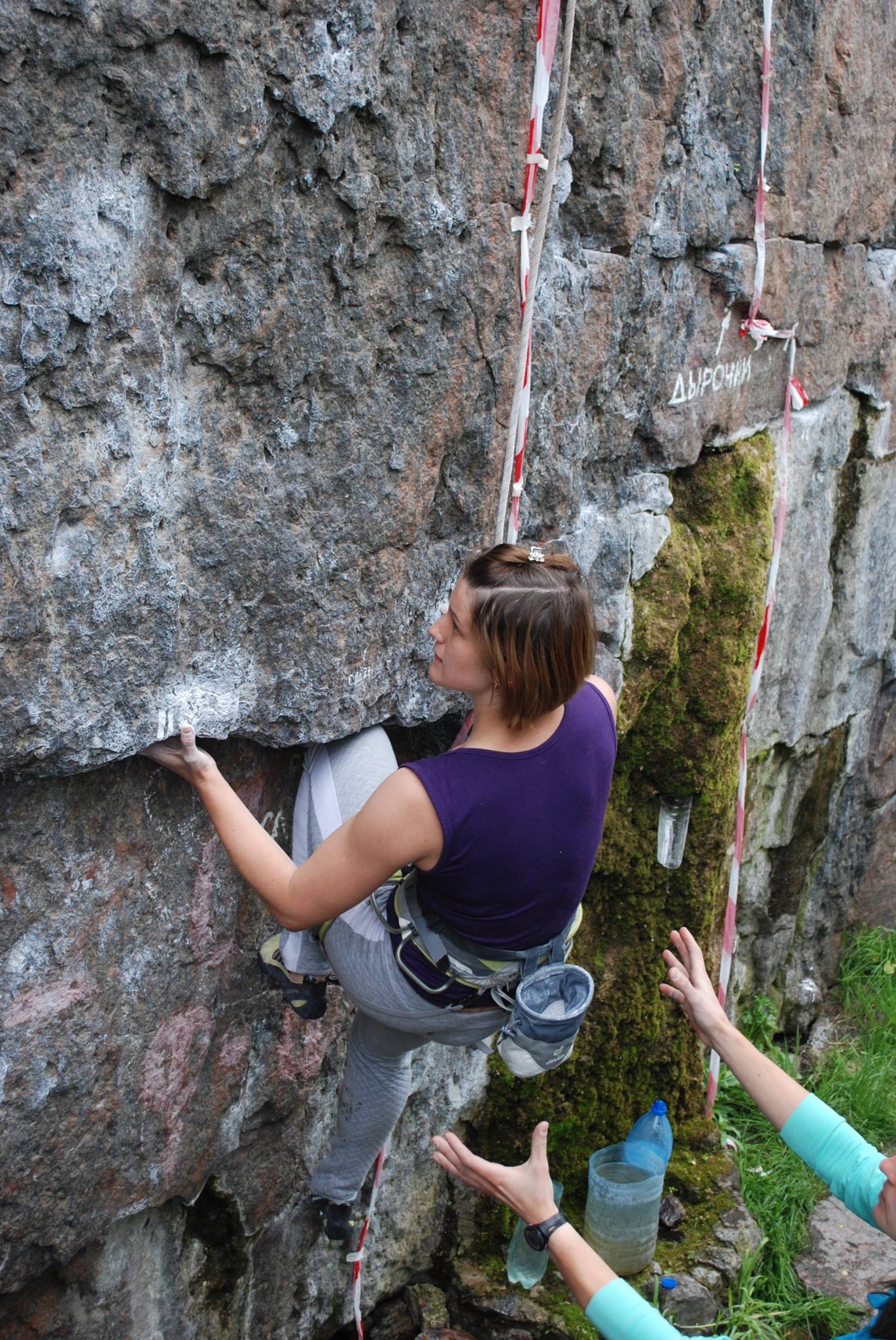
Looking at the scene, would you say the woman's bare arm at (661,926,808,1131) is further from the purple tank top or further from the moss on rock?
the moss on rock

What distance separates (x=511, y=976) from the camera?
80.9 inches

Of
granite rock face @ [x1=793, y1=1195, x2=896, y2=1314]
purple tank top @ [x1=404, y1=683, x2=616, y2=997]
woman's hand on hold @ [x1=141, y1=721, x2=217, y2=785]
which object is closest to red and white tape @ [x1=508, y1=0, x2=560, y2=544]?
purple tank top @ [x1=404, y1=683, x2=616, y2=997]

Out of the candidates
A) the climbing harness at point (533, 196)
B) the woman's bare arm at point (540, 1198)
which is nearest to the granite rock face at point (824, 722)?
the climbing harness at point (533, 196)

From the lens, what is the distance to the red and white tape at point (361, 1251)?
9.06 feet

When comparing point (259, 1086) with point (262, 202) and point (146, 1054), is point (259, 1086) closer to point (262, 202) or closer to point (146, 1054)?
point (146, 1054)

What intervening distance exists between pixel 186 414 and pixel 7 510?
34 cm

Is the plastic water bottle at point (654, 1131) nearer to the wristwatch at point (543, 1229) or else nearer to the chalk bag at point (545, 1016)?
the chalk bag at point (545, 1016)

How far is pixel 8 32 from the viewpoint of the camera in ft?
4.82

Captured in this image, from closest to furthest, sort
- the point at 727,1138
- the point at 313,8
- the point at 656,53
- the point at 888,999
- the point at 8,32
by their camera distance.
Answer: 1. the point at 8,32
2. the point at 313,8
3. the point at 656,53
4. the point at 727,1138
5. the point at 888,999

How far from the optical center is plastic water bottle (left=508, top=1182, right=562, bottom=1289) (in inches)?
124

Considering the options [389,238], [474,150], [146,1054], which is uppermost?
[474,150]

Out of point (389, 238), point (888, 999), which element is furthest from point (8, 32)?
point (888, 999)

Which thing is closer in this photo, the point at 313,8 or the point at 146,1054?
the point at 313,8

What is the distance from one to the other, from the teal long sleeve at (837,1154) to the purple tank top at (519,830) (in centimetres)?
57
